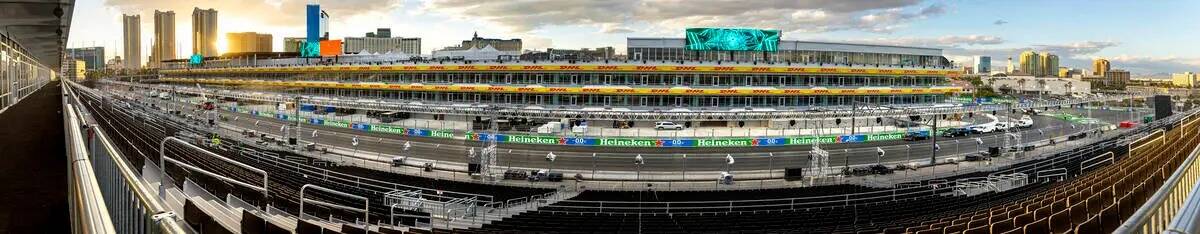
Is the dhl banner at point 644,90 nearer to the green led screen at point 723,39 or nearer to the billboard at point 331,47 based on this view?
the green led screen at point 723,39

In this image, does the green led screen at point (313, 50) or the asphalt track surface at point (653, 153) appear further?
the green led screen at point (313, 50)

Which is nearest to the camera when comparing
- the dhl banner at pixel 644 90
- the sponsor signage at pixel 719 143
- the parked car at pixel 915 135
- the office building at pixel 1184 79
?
the sponsor signage at pixel 719 143

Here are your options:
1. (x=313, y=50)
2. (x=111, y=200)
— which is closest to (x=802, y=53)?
(x=111, y=200)

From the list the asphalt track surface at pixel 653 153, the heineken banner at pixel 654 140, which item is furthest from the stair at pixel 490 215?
the heineken banner at pixel 654 140

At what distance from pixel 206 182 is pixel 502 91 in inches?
1099

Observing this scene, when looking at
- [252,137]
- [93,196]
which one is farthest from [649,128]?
[93,196]

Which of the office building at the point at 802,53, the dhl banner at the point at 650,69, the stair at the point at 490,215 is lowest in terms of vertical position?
the stair at the point at 490,215

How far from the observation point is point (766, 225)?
18.8m

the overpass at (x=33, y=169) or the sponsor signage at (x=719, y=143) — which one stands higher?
the overpass at (x=33, y=169)

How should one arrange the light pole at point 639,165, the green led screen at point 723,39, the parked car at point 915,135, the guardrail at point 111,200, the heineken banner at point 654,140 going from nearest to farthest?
the guardrail at point 111,200 → the light pole at point 639,165 → the heineken banner at point 654,140 → the parked car at point 915,135 → the green led screen at point 723,39

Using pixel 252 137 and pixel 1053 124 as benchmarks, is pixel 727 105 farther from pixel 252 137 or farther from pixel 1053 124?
pixel 1053 124

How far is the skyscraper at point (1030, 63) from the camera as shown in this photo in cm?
15362

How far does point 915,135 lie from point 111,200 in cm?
4141

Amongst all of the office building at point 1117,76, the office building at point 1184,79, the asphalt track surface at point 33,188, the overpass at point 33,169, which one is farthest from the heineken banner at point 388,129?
the office building at point 1117,76
